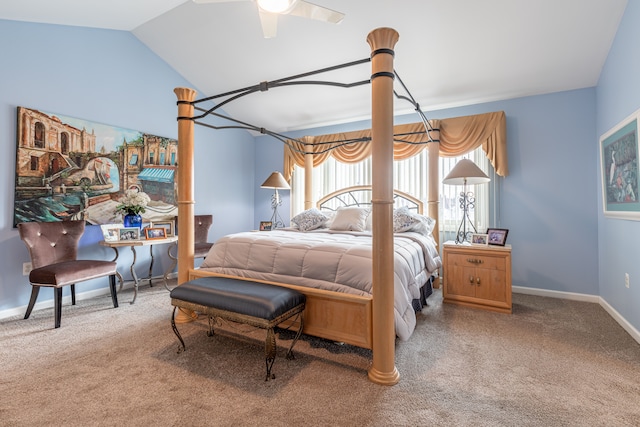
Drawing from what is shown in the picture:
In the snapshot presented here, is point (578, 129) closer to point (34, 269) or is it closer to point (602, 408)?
point (602, 408)

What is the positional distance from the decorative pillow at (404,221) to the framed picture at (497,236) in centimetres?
78

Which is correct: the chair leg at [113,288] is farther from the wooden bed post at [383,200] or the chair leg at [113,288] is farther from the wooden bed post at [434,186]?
the wooden bed post at [434,186]

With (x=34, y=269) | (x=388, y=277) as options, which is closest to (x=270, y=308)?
(x=388, y=277)

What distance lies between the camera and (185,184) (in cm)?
274

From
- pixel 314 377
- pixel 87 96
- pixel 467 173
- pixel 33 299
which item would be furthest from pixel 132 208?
pixel 467 173

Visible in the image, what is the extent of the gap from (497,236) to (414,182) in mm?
1479

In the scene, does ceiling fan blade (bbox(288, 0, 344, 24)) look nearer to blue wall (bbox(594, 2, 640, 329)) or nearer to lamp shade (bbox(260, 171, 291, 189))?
blue wall (bbox(594, 2, 640, 329))

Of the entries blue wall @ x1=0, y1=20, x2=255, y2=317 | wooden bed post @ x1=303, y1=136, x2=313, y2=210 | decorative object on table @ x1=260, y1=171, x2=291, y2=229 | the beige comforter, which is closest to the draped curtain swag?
wooden bed post @ x1=303, y1=136, x2=313, y2=210

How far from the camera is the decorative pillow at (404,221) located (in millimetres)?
3516

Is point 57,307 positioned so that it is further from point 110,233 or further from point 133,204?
point 133,204

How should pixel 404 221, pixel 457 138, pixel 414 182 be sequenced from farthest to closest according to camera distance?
pixel 414 182 → pixel 457 138 → pixel 404 221

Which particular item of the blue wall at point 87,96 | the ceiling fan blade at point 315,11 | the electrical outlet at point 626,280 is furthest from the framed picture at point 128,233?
the electrical outlet at point 626,280

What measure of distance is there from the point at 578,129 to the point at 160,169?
17.8ft

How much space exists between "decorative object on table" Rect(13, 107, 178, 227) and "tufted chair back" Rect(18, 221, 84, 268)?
0.22 m
